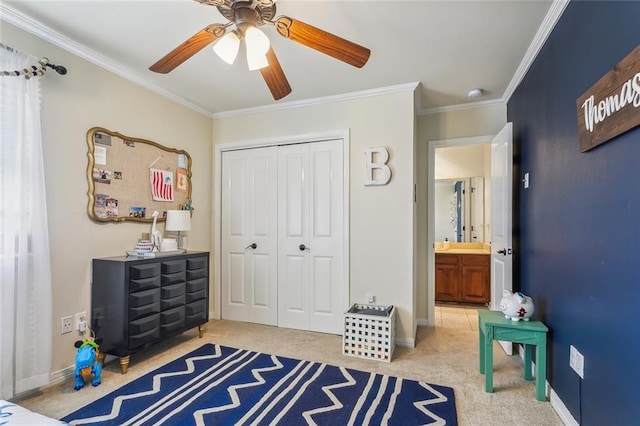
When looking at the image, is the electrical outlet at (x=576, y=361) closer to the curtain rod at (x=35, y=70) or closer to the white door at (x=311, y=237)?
the white door at (x=311, y=237)

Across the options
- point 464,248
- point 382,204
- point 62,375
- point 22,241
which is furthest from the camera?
point 464,248

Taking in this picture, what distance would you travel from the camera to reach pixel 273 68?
1.88 meters

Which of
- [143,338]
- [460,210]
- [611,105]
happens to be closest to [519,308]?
[611,105]

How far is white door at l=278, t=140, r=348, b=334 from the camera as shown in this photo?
3309 mm

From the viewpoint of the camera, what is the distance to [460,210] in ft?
16.7

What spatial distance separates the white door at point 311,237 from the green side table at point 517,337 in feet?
4.57

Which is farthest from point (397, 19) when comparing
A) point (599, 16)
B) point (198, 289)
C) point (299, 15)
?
point (198, 289)

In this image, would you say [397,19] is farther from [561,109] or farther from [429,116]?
[429,116]

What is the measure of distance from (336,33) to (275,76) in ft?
2.08

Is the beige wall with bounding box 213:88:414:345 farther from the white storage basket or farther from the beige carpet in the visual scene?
the beige carpet

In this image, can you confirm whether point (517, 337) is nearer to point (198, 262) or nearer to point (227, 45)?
point (227, 45)

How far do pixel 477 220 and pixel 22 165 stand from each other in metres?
5.30

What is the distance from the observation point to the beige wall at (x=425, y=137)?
140 inches

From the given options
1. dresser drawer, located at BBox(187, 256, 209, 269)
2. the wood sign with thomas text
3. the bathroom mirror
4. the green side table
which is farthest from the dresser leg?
the bathroom mirror
